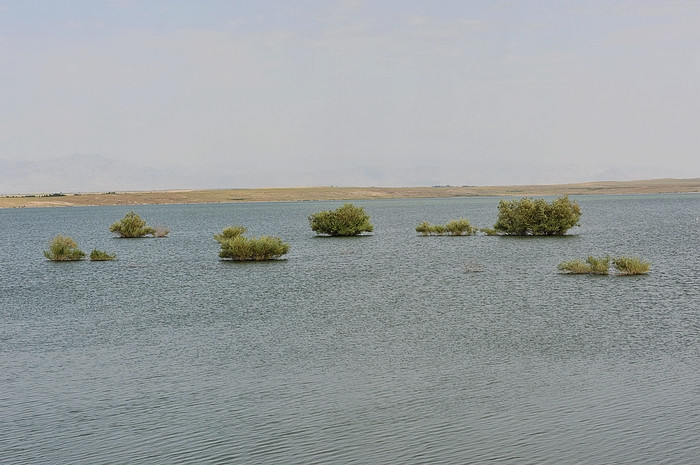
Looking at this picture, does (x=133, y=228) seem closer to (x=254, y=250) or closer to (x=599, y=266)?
(x=254, y=250)

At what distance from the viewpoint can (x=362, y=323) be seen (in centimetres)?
2495

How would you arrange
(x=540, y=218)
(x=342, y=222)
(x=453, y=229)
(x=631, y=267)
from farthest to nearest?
(x=453, y=229) → (x=342, y=222) → (x=540, y=218) → (x=631, y=267)

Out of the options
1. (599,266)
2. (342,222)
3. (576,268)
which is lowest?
(576,268)

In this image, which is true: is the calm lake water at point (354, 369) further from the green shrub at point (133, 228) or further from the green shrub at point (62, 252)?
the green shrub at point (133, 228)

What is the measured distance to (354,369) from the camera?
18453 millimetres

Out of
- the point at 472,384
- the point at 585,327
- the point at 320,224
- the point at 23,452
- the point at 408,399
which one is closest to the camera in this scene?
the point at 23,452

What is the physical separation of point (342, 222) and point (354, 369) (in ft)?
164

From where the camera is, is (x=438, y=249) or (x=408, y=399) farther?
(x=438, y=249)

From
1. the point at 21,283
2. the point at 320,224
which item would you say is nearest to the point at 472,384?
the point at 21,283

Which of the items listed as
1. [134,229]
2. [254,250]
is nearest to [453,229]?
[254,250]

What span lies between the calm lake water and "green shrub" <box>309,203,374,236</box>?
3012 cm

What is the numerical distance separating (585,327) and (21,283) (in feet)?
87.2

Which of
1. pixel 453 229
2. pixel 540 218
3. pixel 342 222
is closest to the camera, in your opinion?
pixel 540 218

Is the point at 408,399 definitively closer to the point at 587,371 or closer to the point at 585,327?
the point at 587,371
